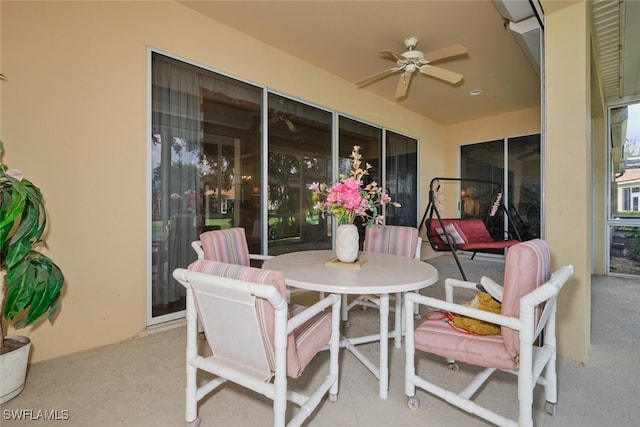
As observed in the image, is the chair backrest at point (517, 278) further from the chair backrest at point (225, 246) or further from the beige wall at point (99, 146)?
the chair backrest at point (225, 246)

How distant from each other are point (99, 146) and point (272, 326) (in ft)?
6.39

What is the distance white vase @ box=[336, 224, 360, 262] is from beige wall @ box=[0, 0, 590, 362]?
137 cm

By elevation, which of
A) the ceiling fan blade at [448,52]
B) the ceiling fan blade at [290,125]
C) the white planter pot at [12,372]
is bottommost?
the white planter pot at [12,372]

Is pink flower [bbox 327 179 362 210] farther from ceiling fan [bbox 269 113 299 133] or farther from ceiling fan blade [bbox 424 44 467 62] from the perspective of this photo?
ceiling fan [bbox 269 113 299 133]

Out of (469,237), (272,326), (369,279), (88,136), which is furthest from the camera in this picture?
(469,237)

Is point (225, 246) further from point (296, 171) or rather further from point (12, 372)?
point (296, 171)

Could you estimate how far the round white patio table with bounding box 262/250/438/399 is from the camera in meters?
1.36

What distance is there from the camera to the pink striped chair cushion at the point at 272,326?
39.7 inches

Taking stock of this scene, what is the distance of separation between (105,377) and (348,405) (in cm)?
142

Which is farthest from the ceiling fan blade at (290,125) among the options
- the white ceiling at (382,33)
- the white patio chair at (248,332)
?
the white patio chair at (248,332)

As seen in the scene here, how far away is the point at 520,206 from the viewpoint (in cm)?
529

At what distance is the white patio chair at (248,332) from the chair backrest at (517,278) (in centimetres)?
Result: 73

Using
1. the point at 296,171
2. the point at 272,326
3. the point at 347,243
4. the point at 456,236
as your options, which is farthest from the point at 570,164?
the point at 296,171

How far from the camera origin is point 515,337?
115 cm
